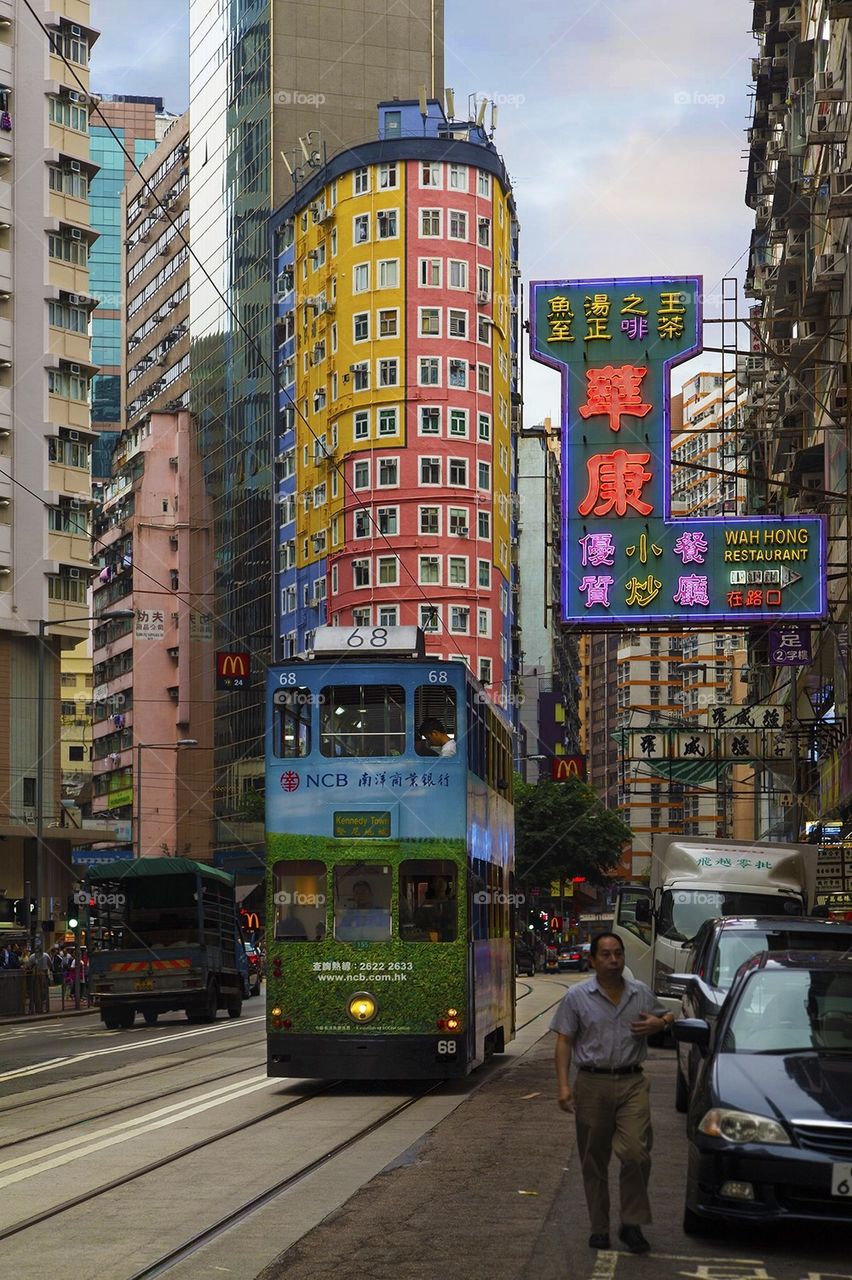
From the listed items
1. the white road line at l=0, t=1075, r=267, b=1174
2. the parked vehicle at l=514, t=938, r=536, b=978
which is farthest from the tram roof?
the parked vehicle at l=514, t=938, r=536, b=978

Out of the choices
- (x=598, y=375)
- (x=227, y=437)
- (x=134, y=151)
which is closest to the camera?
(x=598, y=375)

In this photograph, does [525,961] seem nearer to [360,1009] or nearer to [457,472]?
[457,472]

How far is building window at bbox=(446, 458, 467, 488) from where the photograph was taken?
8782 centimetres

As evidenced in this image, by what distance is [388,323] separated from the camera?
8800cm

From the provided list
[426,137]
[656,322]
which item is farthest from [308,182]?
[656,322]

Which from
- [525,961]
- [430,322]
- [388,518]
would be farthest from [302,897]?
[430,322]

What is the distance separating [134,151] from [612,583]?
136321mm

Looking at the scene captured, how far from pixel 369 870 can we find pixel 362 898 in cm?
27

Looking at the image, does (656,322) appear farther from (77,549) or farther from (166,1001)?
(77,549)

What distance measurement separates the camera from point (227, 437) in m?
101

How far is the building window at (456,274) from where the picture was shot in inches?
3482

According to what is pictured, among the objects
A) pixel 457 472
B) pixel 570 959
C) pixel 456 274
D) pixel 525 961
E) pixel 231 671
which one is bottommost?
pixel 570 959

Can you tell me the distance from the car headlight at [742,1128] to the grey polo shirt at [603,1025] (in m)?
0.46

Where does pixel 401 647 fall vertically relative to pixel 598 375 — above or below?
below
